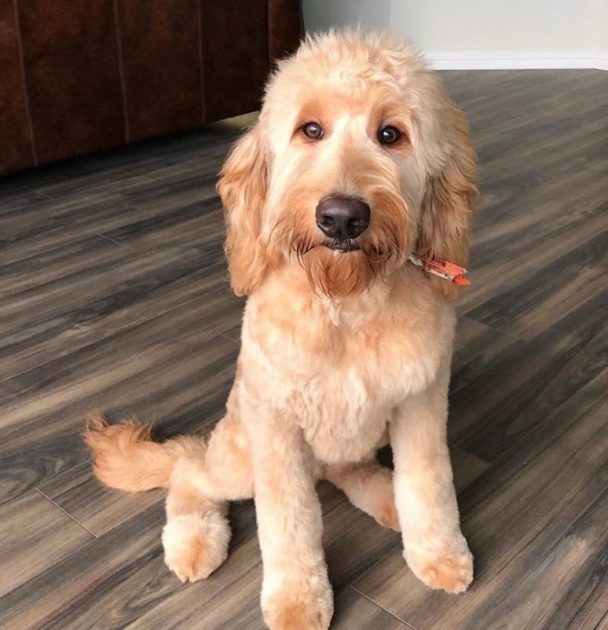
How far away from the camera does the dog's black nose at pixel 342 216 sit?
104cm

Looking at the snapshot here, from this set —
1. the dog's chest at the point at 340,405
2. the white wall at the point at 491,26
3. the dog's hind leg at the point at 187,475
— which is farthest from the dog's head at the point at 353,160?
the white wall at the point at 491,26

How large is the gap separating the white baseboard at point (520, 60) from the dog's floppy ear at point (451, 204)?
3966 millimetres

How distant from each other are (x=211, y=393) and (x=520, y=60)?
3.82 metres

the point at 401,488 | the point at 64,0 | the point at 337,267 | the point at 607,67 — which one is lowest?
the point at 607,67

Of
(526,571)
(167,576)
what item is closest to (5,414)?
(167,576)

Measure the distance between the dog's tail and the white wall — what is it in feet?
12.4

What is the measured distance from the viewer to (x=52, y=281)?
2344 mm

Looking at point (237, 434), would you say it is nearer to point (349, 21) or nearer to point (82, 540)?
point (82, 540)

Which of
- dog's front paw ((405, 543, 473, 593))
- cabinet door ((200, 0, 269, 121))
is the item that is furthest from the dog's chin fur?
cabinet door ((200, 0, 269, 121))

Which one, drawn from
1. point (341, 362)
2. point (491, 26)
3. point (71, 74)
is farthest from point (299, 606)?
point (491, 26)

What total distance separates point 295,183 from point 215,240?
4.99ft

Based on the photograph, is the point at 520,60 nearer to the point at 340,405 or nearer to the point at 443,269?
the point at 443,269

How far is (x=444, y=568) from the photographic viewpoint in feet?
4.39

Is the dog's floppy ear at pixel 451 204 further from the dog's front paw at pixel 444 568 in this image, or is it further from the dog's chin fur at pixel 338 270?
the dog's front paw at pixel 444 568
